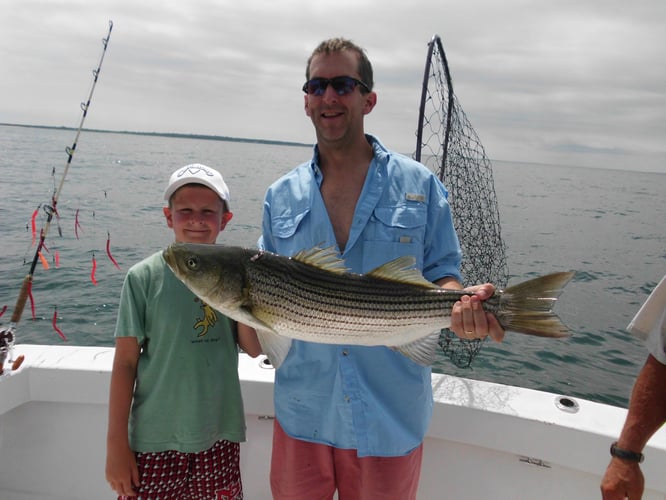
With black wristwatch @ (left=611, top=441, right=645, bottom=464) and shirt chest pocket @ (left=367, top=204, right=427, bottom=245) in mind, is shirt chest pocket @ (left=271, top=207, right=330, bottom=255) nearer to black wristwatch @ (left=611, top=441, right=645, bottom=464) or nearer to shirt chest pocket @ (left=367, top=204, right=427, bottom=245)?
shirt chest pocket @ (left=367, top=204, right=427, bottom=245)

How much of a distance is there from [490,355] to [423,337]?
779 centimetres

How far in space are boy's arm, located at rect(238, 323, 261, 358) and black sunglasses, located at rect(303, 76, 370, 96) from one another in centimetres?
172

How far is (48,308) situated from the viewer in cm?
1094

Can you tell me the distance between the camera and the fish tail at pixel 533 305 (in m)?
2.71

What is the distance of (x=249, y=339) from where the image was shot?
129 inches

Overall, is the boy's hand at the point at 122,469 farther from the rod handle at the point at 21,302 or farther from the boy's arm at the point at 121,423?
the rod handle at the point at 21,302

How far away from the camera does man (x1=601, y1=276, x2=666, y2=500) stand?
2615mm


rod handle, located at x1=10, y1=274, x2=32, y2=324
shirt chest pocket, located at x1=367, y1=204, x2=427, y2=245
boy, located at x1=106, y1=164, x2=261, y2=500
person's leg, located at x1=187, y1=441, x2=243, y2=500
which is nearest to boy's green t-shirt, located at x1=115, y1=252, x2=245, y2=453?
boy, located at x1=106, y1=164, x2=261, y2=500

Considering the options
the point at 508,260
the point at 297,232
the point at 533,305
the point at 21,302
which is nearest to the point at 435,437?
the point at 533,305

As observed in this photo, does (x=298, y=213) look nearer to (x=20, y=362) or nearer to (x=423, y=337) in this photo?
(x=423, y=337)

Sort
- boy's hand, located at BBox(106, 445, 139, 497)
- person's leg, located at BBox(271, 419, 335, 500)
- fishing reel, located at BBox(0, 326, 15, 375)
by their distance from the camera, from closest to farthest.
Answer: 1. boy's hand, located at BBox(106, 445, 139, 497)
2. person's leg, located at BBox(271, 419, 335, 500)
3. fishing reel, located at BBox(0, 326, 15, 375)

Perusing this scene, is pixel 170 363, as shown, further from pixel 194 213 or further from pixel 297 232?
pixel 297 232

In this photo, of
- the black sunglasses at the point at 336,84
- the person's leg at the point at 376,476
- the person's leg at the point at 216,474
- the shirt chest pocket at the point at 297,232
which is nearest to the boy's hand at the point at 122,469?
the person's leg at the point at 216,474

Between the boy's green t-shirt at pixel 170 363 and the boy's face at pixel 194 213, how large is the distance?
0.26 metres
